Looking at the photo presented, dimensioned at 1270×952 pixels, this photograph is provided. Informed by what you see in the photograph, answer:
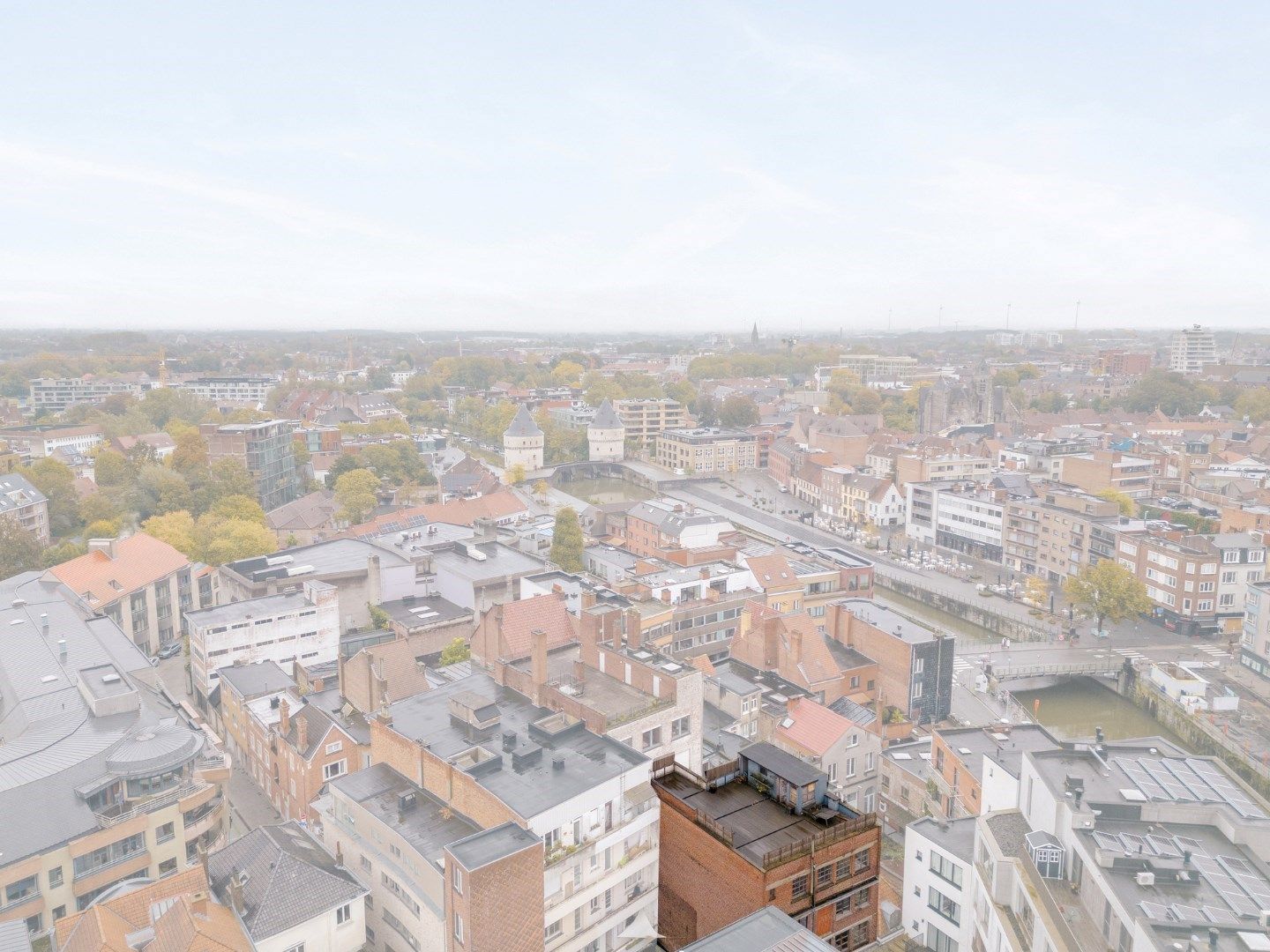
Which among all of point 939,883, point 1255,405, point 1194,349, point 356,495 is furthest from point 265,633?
point 1194,349

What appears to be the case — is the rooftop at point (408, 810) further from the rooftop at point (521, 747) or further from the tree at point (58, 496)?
the tree at point (58, 496)

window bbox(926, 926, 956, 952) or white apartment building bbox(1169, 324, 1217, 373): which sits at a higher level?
white apartment building bbox(1169, 324, 1217, 373)

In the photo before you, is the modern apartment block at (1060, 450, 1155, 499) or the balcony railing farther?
the modern apartment block at (1060, 450, 1155, 499)

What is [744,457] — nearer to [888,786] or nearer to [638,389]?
[638,389]

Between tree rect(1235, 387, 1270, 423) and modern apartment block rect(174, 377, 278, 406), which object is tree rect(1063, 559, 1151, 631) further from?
modern apartment block rect(174, 377, 278, 406)

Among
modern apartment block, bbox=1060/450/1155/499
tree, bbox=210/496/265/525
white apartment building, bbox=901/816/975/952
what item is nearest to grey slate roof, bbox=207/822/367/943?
white apartment building, bbox=901/816/975/952

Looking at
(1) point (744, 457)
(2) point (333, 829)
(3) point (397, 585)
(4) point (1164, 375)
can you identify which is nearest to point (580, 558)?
(3) point (397, 585)
